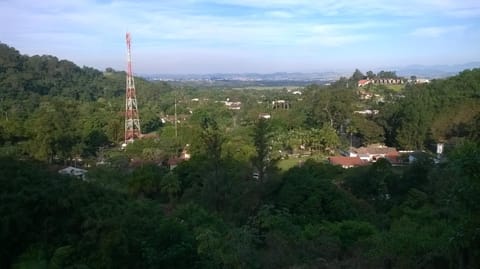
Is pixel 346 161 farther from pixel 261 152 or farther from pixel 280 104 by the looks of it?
pixel 280 104

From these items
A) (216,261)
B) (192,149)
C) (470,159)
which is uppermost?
(470,159)

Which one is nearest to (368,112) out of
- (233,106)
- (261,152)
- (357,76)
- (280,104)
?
(280,104)

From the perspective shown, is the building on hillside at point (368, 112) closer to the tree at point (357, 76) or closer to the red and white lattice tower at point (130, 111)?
the red and white lattice tower at point (130, 111)

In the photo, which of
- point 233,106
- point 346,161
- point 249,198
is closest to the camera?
point 249,198

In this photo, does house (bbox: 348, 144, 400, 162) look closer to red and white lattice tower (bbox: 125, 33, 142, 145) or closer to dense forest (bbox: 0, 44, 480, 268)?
dense forest (bbox: 0, 44, 480, 268)

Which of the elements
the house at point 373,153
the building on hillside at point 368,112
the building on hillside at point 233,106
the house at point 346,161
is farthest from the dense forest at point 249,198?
the building on hillside at point 233,106

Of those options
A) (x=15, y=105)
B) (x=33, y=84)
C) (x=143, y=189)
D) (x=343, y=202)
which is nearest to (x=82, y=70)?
(x=33, y=84)

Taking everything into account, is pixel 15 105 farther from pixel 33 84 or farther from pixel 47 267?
pixel 47 267

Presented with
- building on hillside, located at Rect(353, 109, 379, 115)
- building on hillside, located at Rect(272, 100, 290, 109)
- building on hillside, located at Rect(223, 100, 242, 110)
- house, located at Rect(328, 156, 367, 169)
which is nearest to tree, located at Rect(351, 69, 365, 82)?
building on hillside, located at Rect(223, 100, 242, 110)
